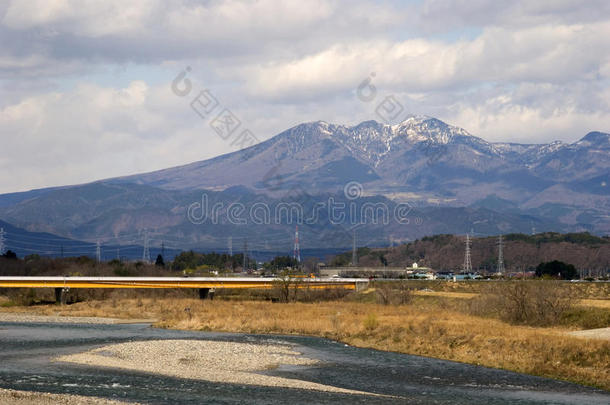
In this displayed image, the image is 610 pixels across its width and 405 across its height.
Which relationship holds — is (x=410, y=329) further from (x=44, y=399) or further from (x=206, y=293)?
(x=206, y=293)

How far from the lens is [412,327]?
87.3 metres

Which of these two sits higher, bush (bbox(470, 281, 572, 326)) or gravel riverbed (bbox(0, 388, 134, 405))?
bush (bbox(470, 281, 572, 326))

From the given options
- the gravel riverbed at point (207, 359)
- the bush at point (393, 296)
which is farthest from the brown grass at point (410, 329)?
the gravel riverbed at point (207, 359)

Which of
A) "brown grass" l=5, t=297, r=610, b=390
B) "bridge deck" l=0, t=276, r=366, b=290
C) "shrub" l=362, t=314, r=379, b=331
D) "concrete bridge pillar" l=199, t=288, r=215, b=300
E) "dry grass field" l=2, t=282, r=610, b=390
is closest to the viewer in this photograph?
"brown grass" l=5, t=297, r=610, b=390

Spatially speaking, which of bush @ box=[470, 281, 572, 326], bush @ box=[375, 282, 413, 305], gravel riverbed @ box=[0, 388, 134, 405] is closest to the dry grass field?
bush @ box=[375, 282, 413, 305]

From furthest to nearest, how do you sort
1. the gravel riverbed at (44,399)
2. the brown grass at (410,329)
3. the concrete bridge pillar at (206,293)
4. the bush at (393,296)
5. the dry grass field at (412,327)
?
the concrete bridge pillar at (206,293), the bush at (393,296), the dry grass field at (412,327), the brown grass at (410,329), the gravel riverbed at (44,399)

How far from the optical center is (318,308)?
12781 cm

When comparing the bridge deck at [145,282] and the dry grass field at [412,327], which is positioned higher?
the bridge deck at [145,282]

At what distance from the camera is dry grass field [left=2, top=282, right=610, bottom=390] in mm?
64938

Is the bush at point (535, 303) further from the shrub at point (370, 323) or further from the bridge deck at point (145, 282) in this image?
the bridge deck at point (145, 282)

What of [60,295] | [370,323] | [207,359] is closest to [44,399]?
[207,359]

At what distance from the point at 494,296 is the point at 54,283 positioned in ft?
272

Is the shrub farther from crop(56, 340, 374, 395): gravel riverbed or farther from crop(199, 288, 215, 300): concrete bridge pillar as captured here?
crop(199, 288, 215, 300): concrete bridge pillar

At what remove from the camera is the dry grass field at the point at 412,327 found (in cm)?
6494
